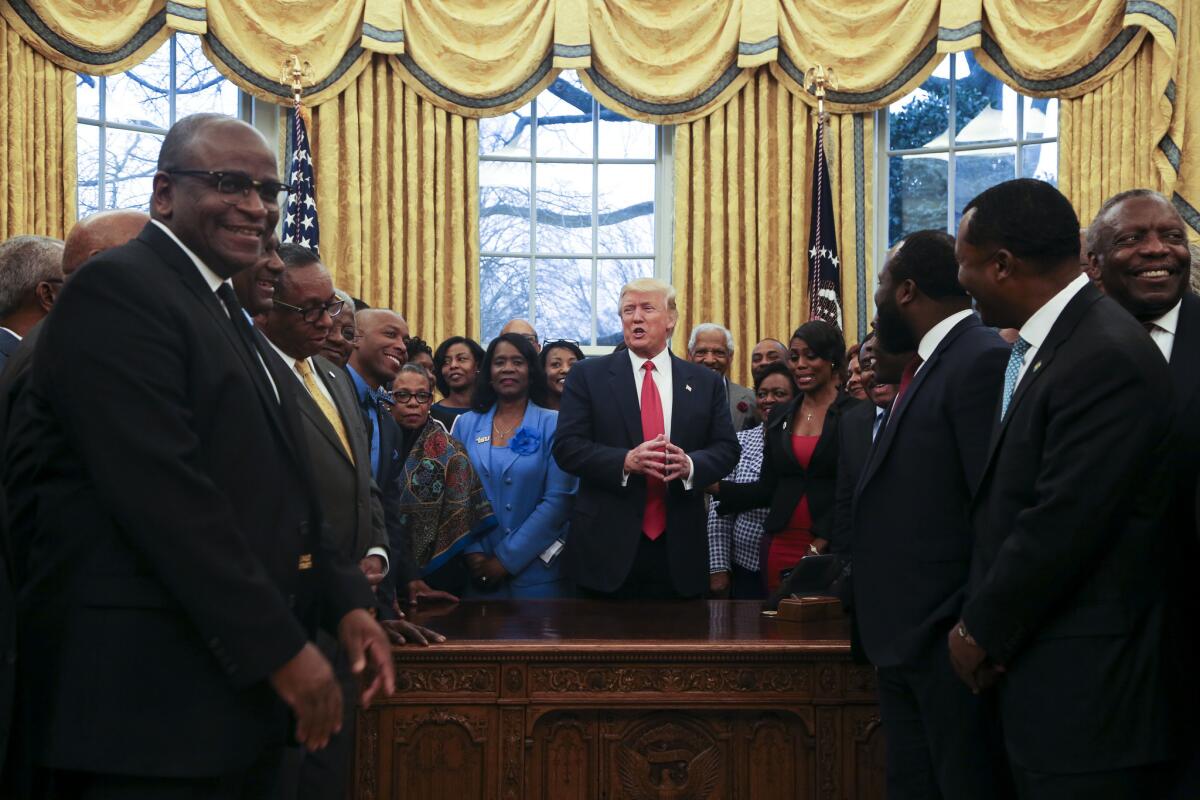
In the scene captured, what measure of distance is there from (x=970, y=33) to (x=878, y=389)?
388cm

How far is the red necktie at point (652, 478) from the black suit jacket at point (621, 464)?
0.13ft

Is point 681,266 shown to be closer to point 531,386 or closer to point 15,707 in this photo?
point 531,386

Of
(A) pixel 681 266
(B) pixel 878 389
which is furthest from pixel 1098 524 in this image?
(A) pixel 681 266

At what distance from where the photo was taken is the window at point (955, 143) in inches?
322

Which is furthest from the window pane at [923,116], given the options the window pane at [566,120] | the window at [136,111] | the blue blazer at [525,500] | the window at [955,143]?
the blue blazer at [525,500]

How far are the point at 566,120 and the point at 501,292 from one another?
122cm

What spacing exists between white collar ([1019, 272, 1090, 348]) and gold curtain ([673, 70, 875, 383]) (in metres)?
5.53

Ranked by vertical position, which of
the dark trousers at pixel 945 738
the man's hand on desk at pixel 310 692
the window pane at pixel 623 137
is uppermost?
the window pane at pixel 623 137

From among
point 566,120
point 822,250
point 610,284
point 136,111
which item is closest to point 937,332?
point 822,250

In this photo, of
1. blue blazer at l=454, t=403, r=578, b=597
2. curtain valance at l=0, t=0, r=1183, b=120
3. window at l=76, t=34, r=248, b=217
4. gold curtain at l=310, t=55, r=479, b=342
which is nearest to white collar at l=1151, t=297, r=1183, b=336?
blue blazer at l=454, t=403, r=578, b=597

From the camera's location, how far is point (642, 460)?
14.7 ft

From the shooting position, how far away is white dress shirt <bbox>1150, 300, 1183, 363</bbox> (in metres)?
2.72

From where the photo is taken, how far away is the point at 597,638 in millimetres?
3527

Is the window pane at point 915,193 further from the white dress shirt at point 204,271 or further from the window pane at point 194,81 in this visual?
the white dress shirt at point 204,271
